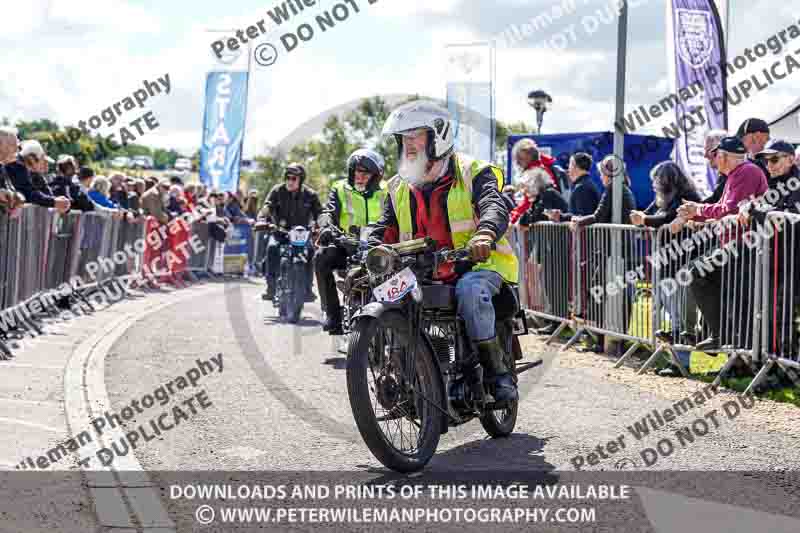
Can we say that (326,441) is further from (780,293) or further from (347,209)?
(347,209)

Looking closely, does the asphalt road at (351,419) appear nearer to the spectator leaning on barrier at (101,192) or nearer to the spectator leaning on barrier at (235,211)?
the spectator leaning on barrier at (101,192)

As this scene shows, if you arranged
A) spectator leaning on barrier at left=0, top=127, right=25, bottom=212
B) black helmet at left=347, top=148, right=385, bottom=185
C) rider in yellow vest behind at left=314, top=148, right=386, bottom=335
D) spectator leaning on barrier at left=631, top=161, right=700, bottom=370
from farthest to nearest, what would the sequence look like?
black helmet at left=347, top=148, right=385, bottom=185, rider in yellow vest behind at left=314, top=148, right=386, bottom=335, spectator leaning on barrier at left=0, top=127, right=25, bottom=212, spectator leaning on barrier at left=631, top=161, right=700, bottom=370

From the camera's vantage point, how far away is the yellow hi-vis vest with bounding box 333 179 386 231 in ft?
37.6

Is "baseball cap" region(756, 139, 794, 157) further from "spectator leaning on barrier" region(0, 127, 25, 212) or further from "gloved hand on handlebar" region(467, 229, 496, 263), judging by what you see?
"spectator leaning on barrier" region(0, 127, 25, 212)

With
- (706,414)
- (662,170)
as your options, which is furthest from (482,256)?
(662,170)

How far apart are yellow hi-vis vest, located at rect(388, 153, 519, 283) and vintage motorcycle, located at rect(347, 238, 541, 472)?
321 millimetres

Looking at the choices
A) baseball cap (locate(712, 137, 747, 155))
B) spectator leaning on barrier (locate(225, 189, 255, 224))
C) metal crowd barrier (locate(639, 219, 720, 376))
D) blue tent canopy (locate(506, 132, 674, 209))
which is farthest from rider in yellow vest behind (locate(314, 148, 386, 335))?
spectator leaning on barrier (locate(225, 189, 255, 224))

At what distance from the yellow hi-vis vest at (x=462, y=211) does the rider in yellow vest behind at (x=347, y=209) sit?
434cm

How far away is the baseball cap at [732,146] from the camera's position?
32.1 ft

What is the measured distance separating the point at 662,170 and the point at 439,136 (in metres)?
4.55

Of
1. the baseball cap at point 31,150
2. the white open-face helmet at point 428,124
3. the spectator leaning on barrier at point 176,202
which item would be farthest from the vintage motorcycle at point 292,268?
the spectator leaning on barrier at point 176,202

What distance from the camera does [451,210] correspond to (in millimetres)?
6730

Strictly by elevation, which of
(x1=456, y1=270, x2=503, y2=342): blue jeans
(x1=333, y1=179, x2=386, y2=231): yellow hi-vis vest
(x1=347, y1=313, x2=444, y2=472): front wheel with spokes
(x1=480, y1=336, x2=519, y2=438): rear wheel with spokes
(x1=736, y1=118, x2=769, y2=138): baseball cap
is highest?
(x1=736, y1=118, x2=769, y2=138): baseball cap

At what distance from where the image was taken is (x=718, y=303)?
9.54m
